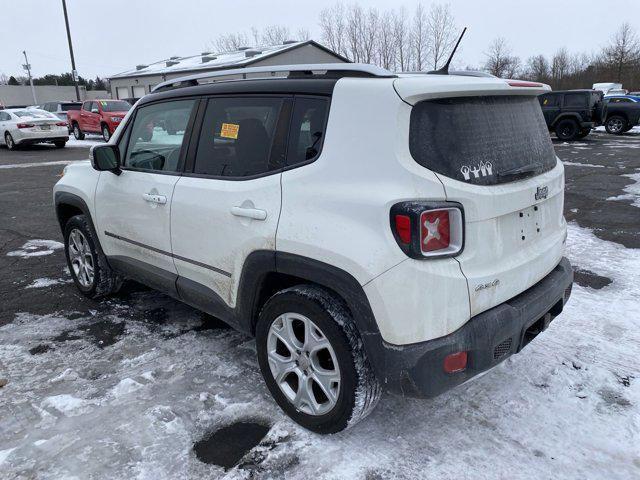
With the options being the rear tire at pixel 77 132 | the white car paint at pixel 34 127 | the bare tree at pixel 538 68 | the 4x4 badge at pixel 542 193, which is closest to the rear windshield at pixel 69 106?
the rear tire at pixel 77 132

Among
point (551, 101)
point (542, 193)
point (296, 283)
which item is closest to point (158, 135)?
point (296, 283)

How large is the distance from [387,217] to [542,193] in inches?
40.0

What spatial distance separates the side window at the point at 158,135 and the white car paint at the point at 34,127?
17.9 m

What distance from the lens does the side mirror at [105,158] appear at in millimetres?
3646

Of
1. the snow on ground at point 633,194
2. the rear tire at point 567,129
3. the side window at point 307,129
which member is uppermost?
the side window at point 307,129

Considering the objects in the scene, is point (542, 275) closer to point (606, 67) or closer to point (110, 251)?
point (110, 251)

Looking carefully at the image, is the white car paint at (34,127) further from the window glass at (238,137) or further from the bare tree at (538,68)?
the bare tree at (538,68)

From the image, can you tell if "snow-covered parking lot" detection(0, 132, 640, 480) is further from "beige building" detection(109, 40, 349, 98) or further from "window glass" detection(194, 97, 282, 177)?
"beige building" detection(109, 40, 349, 98)

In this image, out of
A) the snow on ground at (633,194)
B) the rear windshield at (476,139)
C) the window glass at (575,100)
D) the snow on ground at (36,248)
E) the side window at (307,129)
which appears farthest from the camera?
the window glass at (575,100)

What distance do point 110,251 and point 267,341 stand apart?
1.99 meters

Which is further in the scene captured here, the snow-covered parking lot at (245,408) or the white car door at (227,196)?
the white car door at (227,196)

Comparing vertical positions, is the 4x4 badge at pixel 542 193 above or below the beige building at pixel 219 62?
below

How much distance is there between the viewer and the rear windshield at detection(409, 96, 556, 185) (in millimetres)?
2225

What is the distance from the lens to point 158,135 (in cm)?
367
